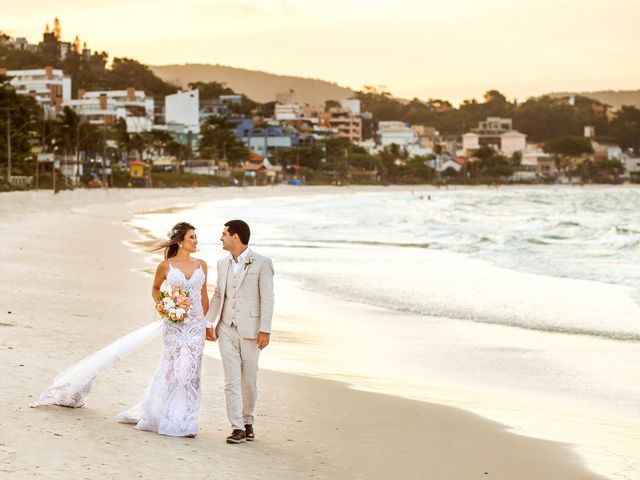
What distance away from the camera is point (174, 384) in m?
6.66

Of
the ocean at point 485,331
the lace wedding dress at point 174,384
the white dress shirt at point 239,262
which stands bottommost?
the ocean at point 485,331

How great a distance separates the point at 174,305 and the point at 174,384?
0.49 metres

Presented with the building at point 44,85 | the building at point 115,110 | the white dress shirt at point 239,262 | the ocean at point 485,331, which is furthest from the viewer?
the building at point 44,85

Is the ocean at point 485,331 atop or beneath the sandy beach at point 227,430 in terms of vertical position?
beneath

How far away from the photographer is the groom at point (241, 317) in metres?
6.61

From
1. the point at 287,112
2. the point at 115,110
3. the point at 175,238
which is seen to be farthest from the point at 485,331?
the point at 287,112

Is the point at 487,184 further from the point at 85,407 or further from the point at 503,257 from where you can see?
the point at 85,407

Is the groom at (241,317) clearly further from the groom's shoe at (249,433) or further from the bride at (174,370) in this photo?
the bride at (174,370)

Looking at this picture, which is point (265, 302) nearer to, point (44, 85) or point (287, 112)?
point (44, 85)

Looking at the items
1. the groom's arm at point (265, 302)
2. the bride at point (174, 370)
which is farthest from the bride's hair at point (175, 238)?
the groom's arm at point (265, 302)

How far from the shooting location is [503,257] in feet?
81.4

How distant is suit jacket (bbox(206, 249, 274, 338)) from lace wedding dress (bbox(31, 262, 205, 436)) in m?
0.22

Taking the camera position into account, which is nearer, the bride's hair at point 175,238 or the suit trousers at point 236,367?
the suit trousers at point 236,367

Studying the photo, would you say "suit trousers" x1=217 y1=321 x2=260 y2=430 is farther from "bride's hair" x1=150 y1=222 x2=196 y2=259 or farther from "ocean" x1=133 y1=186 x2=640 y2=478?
"ocean" x1=133 y1=186 x2=640 y2=478
